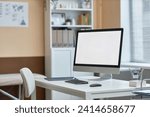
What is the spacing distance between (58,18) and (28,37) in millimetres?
586

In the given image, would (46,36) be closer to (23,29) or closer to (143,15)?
(23,29)

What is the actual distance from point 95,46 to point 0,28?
240 cm

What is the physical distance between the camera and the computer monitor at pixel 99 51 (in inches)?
128

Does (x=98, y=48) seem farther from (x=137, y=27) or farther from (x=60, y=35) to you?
(x=137, y=27)

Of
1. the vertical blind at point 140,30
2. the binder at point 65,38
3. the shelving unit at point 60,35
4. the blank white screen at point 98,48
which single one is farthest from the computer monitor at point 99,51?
the vertical blind at point 140,30

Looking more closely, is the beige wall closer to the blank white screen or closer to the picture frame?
the picture frame

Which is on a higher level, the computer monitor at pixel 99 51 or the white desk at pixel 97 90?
the computer monitor at pixel 99 51

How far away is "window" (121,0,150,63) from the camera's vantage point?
5457 mm

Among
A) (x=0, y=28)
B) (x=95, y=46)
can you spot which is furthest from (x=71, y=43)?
(x=95, y=46)

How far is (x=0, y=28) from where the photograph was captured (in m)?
5.36

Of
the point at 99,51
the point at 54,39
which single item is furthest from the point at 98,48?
the point at 54,39

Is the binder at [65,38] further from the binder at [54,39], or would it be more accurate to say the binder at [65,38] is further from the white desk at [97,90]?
the white desk at [97,90]

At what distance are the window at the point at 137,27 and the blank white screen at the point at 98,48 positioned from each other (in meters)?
2.14

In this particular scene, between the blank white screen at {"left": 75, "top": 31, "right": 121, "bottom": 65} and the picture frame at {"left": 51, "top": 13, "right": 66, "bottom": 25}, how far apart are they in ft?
6.56
